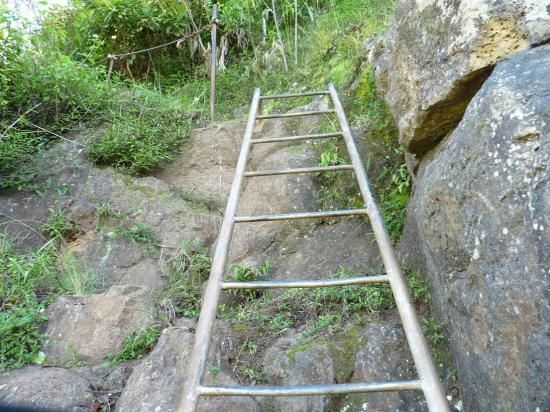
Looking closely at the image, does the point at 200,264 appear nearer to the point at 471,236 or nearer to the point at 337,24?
the point at 471,236

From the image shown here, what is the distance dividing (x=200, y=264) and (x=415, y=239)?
1.11 m

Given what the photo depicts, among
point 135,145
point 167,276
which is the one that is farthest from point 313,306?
point 135,145

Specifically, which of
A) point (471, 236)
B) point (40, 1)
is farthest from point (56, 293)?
point (40, 1)

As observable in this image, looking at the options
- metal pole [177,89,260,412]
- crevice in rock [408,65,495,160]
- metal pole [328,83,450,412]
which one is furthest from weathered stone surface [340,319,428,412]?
crevice in rock [408,65,495,160]

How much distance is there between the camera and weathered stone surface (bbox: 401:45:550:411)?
3.94 ft

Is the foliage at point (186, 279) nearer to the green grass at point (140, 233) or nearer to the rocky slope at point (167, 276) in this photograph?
the rocky slope at point (167, 276)

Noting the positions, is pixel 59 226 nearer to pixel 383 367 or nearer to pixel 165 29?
pixel 383 367

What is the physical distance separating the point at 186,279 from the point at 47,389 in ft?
2.79

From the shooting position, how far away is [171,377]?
1.84 metres

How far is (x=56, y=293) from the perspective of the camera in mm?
2412

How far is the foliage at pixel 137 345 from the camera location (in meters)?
2.05

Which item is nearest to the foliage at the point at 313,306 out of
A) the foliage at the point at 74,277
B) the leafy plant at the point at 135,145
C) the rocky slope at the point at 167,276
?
the rocky slope at the point at 167,276

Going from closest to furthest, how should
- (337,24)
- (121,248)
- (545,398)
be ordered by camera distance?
1. (545,398)
2. (121,248)
3. (337,24)

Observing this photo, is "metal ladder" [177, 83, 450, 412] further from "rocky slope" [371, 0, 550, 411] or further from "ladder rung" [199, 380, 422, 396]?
"rocky slope" [371, 0, 550, 411]
